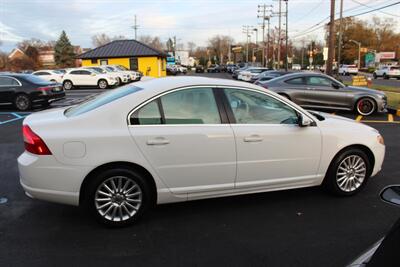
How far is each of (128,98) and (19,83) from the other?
12587 millimetres

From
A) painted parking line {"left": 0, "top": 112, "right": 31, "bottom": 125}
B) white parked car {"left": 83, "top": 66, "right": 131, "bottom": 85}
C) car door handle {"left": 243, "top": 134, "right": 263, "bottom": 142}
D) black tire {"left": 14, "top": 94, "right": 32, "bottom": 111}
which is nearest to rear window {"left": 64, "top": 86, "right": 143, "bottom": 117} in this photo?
car door handle {"left": 243, "top": 134, "right": 263, "bottom": 142}

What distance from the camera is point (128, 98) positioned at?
4145 mm

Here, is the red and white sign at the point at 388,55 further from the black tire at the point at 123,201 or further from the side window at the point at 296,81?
the black tire at the point at 123,201

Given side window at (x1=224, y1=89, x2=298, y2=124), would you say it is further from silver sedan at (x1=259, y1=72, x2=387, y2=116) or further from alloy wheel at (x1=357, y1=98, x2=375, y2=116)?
alloy wheel at (x1=357, y1=98, x2=375, y2=116)

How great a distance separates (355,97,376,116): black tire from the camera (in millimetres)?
12750

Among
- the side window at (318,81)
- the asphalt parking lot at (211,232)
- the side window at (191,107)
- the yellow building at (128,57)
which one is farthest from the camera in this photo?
the yellow building at (128,57)

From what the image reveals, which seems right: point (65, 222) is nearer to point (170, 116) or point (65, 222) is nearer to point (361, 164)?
point (170, 116)

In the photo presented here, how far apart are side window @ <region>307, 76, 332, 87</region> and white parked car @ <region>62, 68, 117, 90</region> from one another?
62.0 ft

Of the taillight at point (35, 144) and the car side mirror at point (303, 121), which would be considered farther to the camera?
the car side mirror at point (303, 121)

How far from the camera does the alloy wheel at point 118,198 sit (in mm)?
4000

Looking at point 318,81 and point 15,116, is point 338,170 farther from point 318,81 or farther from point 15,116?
point 15,116

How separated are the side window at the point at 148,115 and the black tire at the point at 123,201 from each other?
533 mm

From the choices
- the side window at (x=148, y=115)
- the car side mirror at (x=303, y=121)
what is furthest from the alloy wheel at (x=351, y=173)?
the side window at (x=148, y=115)

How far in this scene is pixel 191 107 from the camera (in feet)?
14.0
